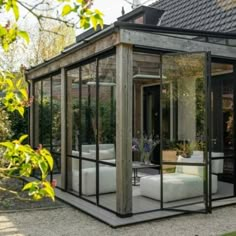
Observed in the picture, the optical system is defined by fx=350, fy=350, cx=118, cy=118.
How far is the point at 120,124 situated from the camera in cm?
543

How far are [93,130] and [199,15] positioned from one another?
566cm

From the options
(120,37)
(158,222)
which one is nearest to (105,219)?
(158,222)

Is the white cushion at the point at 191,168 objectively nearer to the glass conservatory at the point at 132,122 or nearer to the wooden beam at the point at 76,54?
the glass conservatory at the point at 132,122

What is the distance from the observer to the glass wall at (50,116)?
8141mm

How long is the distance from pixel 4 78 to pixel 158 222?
4241mm

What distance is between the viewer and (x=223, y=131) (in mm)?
7344

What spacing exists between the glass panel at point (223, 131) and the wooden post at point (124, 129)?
2136mm

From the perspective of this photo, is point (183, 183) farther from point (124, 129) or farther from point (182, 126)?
point (124, 129)

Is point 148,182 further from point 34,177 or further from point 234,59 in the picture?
point 34,177

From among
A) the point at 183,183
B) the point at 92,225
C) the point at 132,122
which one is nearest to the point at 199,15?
the point at 132,122

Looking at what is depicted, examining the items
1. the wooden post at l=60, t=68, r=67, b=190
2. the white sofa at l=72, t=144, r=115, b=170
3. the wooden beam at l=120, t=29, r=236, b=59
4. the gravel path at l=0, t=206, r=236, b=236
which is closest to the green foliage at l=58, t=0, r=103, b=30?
the wooden beam at l=120, t=29, r=236, b=59

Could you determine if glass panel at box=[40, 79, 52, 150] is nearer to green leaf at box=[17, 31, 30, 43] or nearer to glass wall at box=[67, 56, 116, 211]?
glass wall at box=[67, 56, 116, 211]

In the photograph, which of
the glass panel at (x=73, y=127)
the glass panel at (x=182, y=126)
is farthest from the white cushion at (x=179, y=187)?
the glass panel at (x=73, y=127)

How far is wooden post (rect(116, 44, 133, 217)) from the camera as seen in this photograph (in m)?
5.39
